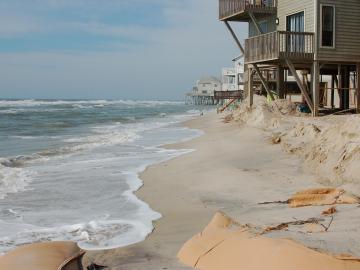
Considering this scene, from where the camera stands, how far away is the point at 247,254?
189 inches

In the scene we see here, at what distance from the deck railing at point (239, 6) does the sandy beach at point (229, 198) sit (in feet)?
30.3

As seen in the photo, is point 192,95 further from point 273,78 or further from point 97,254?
point 97,254

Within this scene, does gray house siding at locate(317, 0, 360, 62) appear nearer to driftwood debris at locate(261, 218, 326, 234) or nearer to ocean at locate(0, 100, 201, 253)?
ocean at locate(0, 100, 201, 253)

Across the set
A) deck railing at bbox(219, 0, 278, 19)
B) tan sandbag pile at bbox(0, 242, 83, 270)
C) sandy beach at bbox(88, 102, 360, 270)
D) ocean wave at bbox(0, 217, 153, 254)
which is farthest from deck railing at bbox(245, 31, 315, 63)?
tan sandbag pile at bbox(0, 242, 83, 270)

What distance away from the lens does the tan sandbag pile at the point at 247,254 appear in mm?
4402

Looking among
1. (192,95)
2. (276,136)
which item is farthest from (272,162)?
(192,95)

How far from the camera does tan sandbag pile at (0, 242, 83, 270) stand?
4.81 m

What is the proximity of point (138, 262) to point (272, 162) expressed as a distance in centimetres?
687

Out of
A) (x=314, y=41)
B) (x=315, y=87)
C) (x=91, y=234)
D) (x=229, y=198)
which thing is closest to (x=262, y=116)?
(x=315, y=87)

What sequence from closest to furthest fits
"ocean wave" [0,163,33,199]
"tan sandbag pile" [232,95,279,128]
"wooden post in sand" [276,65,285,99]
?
"ocean wave" [0,163,33,199] → "tan sandbag pile" [232,95,279,128] → "wooden post in sand" [276,65,285,99]

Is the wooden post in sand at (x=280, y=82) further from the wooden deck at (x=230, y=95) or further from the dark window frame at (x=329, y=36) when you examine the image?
the wooden deck at (x=230, y=95)

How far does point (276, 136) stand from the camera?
587 inches

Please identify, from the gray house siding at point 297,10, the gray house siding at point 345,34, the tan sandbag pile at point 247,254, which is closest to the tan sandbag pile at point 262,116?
the gray house siding at point 345,34

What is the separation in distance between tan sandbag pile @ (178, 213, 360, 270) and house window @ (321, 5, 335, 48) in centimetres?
1481
